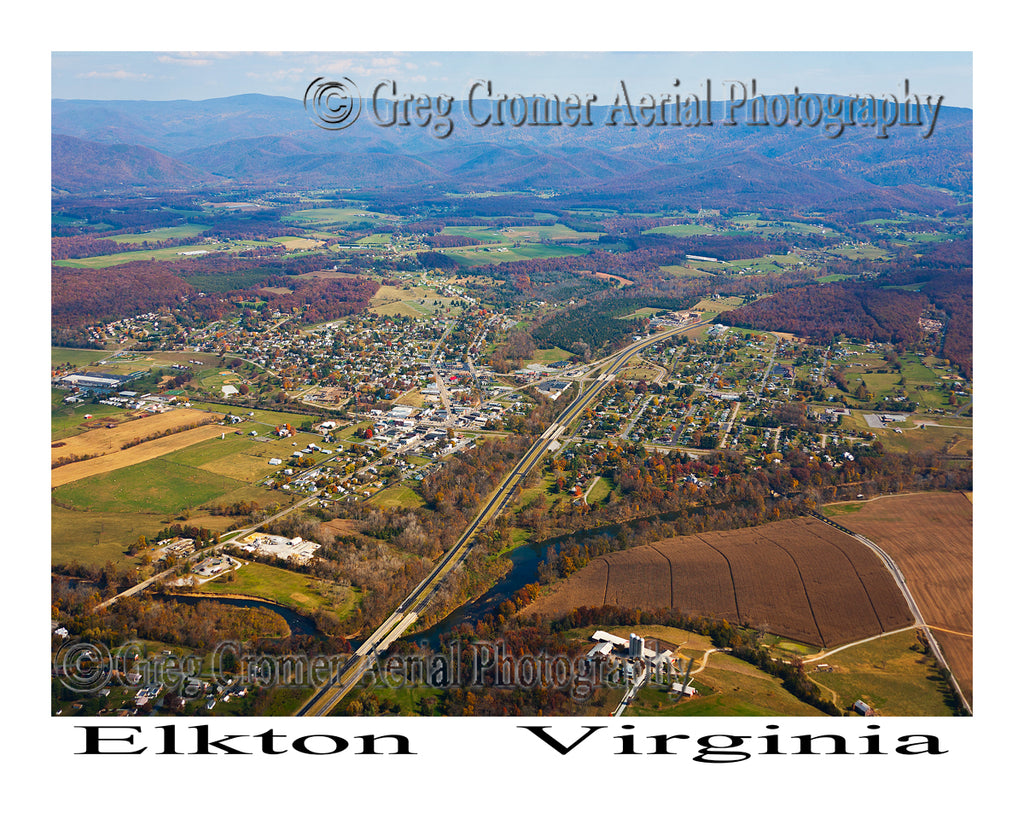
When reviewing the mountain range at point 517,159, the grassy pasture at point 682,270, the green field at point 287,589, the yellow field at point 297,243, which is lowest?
the green field at point 287,589

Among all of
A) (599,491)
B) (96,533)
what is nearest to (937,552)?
(599,491)

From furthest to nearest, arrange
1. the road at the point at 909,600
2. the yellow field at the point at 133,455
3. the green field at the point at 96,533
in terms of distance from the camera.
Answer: the yellow field at the point at 133,455
the green field at the point at 96,533
the road at the point at 909,600

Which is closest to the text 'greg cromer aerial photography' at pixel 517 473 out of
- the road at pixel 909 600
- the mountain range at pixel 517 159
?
the road at pixel 909 600

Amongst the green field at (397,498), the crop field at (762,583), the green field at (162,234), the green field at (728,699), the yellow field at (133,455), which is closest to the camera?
the green field at (728,699)

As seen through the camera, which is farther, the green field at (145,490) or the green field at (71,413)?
the green field at (71,413)

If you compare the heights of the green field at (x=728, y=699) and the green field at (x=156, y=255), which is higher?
the green field at (x=156, y=255)

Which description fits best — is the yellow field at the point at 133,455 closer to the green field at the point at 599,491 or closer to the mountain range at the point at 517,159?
the green field at the point at 599,491
